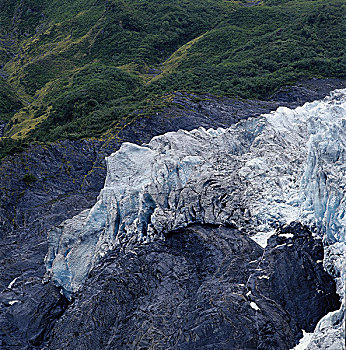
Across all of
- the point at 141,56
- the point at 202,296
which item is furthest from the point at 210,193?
→ the point at 141,56

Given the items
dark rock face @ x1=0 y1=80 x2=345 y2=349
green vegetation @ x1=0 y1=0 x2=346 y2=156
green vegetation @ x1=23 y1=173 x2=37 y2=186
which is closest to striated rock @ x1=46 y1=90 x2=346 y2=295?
dark rock face @ x1=0 y1=80 x2=345 y2=349

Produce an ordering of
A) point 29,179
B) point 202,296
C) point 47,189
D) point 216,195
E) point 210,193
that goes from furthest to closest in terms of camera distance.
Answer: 1. point 29,179
2. point 47,189
3. point 210,193
4. point 216,195
5. point 202,296

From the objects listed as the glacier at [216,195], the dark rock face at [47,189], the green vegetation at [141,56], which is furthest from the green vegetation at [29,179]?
the glacier at [216,195]

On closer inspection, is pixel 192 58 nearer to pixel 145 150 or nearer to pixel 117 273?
pixel 145 150

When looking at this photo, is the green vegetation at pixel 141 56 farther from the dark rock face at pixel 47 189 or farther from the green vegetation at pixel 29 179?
the green vegetation at pixel 29 179

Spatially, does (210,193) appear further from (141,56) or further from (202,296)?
(141,56)

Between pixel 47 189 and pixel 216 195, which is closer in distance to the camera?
pixel 216 195

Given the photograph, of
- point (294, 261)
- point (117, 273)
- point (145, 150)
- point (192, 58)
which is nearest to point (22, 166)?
point (145, 150)
